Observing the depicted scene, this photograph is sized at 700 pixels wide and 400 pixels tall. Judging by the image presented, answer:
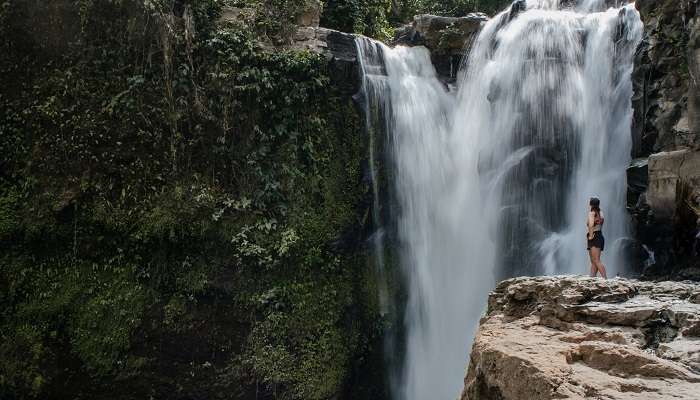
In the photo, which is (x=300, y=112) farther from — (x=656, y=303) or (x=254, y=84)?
(x=656, y=303)

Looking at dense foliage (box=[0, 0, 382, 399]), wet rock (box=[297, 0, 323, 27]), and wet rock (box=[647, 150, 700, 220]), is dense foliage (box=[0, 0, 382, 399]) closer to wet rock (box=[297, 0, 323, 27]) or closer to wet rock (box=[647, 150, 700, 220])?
wet rock (box=[297, 0, 323, 27])

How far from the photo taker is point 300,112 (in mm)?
9766

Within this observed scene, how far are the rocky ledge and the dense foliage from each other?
5577 millimetres

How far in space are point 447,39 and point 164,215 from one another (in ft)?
26.2

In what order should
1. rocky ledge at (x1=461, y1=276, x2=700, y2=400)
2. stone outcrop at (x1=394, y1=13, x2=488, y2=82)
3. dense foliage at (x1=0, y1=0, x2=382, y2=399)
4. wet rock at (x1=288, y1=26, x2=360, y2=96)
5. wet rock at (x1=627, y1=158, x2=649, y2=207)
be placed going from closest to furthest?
rocky ledge at (x1=461, y1=276, x2=700, y2=400) < wet rock at (x1=627, y1=158, x2=649, y2=207) < dense foliage at (x1=0, y1=0, x2=382, y2=399) < wet rock at (x1=288, y1=26, x2=360, y2=96) < stone outcrop at (x1=394, y1=13, x2=488, y2=82)

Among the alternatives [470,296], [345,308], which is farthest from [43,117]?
[470,296]

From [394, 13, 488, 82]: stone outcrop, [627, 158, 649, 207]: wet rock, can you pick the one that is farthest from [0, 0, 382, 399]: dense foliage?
[627, 158, 649, 207]: wet rock

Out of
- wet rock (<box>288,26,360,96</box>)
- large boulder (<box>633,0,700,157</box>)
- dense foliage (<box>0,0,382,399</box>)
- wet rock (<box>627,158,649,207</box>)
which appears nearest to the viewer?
large boulder (<box>633,0,700,157</box>)

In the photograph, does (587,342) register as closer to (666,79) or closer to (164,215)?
(666,79)

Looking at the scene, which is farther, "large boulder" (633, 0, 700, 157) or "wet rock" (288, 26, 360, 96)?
"wet rock" (288, 26, 360, 96)

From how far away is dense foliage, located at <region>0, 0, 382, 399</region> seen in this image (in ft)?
26.4

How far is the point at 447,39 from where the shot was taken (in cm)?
1223

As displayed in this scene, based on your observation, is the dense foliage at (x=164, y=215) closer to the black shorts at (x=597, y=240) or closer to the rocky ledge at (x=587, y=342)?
the black shorts at (x=597, y=240)

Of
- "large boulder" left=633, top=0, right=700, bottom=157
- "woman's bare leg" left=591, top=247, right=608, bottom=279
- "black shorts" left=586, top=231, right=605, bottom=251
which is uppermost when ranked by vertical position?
"large boulder" left=633, top=0, right=700, bottom=157
